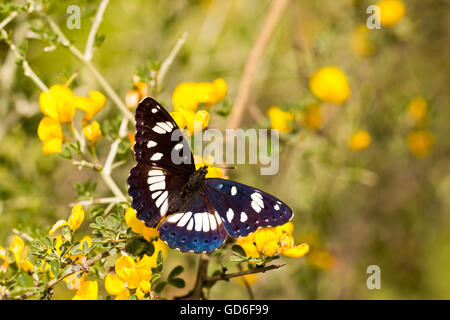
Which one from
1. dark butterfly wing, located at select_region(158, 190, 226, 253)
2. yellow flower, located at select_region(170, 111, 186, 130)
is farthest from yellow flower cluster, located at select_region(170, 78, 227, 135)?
dark butterfly wing, located at select_region(158, 190, 226, 253)

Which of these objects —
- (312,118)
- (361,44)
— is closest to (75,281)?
(312,118)

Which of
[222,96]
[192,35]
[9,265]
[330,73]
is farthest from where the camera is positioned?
[192,35]

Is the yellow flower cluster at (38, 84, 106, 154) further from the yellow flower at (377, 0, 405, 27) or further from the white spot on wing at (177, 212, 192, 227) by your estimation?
the yellow flower at (377, 0, 405, 27)

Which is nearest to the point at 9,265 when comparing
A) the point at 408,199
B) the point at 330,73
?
the point at 330,73

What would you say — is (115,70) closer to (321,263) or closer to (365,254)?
(321,263)

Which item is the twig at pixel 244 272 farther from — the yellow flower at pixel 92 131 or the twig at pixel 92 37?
the twig at pixel 92 37

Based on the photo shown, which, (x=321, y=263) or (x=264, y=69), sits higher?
(x=264, y=69)
